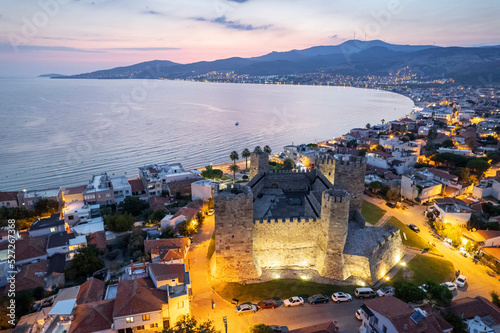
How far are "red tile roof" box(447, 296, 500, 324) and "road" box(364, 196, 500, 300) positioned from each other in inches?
123

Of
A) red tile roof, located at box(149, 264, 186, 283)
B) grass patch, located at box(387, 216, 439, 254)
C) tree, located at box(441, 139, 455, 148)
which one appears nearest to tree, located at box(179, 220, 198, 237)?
red tile roof, located at box(149, 264, 186, 283)

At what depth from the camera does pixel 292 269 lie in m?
23.7

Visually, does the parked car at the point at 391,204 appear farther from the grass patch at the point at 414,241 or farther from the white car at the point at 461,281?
the white car at the point at 461,281

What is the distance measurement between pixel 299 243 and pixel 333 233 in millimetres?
2978

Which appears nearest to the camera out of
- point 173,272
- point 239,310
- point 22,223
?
point 239,310

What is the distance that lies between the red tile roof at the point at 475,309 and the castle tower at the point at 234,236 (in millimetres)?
13182

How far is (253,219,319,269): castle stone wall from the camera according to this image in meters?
23.0

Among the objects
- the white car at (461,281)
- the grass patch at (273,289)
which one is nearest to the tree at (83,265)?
the grass patch at (273,289)

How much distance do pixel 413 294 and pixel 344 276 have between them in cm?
461

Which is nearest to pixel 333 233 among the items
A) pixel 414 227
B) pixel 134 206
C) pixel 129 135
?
pixel 414 227

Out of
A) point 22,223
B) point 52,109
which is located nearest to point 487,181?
point 22,223

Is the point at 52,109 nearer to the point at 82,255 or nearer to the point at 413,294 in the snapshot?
the point at 82,255

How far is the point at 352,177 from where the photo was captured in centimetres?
2909

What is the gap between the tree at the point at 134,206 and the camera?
4120 centimetres
